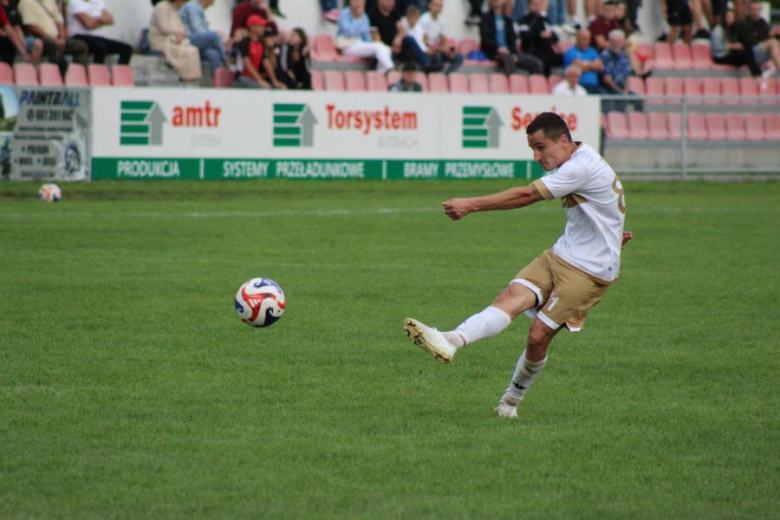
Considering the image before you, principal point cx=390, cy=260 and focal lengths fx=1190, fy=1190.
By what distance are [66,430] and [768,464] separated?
11.3ft

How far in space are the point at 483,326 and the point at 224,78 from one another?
16.6 metres

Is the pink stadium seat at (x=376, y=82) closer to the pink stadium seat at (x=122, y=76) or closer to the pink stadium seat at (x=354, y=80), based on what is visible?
the pink stadium seat at (x=354, y=80)

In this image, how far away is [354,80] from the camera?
77.4 ft

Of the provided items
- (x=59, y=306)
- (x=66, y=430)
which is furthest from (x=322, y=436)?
(x=59, y=306)

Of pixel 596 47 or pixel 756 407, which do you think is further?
pixel 596 47

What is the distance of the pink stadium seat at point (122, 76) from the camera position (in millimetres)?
20828

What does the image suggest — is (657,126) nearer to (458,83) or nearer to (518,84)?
(518,84)

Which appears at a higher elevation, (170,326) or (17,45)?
(17,45)

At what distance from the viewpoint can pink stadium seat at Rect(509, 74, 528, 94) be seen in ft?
81.4

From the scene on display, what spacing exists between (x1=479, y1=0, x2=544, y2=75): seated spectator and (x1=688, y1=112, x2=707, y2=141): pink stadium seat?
3.41m

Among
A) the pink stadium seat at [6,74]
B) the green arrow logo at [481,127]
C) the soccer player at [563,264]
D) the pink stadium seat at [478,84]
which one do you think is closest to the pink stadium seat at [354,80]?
the pink stadium seat at [478,84]

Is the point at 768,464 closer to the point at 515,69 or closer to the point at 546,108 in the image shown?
the point at 546,108

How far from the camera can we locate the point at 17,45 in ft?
65.6

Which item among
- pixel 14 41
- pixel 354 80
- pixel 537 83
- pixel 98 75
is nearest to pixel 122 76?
pixel 98 75
